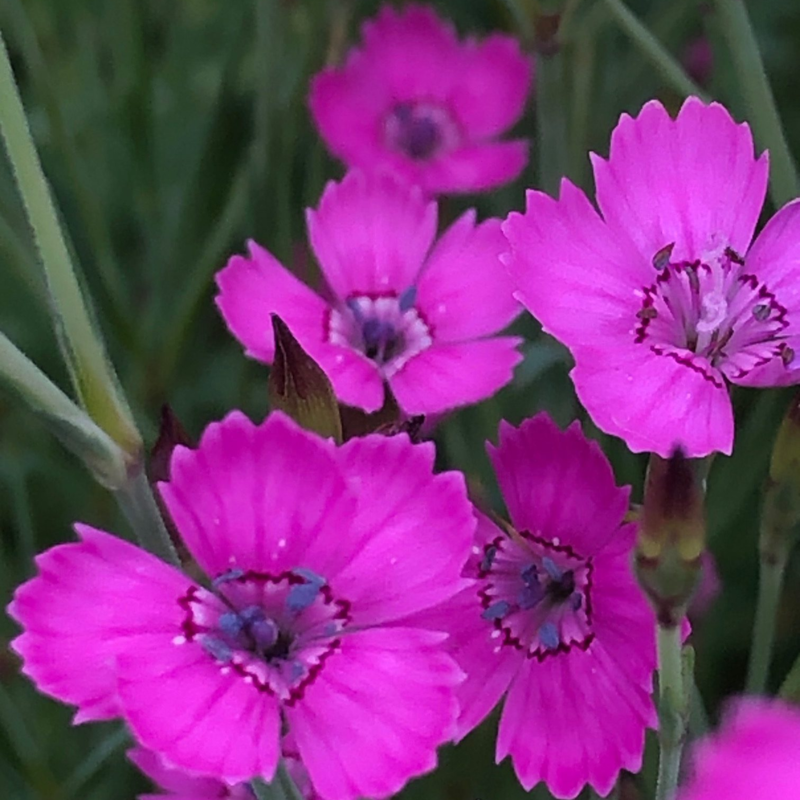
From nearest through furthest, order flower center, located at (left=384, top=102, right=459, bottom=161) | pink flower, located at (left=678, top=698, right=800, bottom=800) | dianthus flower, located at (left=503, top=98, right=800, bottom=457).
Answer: pink flower, located at (left=678, top=698, right=800, bottom=800) → dianthus flower, located at (left=503, top=98, right=800, bottom=457) → flower center, located at (left=384, top=102, right=459, bottom=161)

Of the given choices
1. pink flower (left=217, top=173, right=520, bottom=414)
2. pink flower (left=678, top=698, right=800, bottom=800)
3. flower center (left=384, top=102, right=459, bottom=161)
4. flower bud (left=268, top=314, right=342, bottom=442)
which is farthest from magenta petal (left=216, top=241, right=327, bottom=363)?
flower center (left=384, top=102, right=459, bottom=161)

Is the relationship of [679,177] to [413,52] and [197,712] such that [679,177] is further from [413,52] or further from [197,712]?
[413,52]

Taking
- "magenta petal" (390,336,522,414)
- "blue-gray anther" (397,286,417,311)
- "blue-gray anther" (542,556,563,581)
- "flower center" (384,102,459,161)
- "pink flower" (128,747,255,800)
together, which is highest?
"blue-gray anther" (397,286,417,311)

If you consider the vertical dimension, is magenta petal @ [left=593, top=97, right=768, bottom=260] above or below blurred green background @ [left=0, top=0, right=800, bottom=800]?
above

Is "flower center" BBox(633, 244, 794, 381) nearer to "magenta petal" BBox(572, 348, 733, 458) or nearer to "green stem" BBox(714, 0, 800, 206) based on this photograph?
"magenta petal" BBox(572, 348, 733, 458)

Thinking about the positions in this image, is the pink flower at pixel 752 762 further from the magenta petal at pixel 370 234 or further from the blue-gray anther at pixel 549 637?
the magenta petal at pixel 370 234

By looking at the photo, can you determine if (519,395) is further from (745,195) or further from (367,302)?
(745,195)

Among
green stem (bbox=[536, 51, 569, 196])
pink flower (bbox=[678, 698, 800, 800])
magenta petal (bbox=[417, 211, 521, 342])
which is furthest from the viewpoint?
green stem (bbox=[536, 51, 569, 196])
